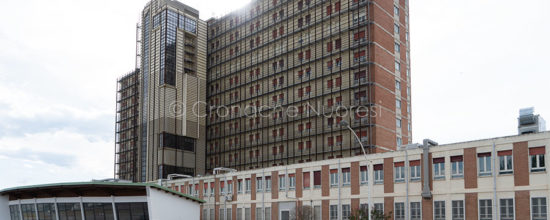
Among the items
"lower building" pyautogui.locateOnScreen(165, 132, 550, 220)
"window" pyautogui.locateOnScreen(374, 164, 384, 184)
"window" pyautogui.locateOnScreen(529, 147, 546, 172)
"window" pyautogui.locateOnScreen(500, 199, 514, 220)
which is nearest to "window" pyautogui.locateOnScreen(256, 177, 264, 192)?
"lower building" pyautogui.locateOnScreen(165, 132, 550, 220)

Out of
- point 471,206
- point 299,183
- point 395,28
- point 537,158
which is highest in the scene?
point 395,28

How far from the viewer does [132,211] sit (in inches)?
2434

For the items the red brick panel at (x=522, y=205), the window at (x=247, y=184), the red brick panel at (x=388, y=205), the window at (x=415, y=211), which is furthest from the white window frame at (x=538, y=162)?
the window at (x=247, y=184)

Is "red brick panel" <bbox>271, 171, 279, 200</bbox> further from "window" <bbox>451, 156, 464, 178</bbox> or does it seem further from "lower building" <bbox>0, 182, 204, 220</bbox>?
"window" <bbox>451, 156, 464, 178</bbox>

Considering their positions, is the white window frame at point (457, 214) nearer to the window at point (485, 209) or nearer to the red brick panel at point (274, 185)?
the window at point (485, 209)

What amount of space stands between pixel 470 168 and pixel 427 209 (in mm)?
5109

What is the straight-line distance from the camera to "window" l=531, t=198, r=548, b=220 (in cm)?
3881

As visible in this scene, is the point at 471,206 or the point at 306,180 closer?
the point at 471,206

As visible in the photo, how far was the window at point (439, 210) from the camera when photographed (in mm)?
44781

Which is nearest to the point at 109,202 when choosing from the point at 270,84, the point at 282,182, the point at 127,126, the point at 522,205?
the point at 282,182

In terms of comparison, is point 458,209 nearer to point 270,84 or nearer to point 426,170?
point 426,170

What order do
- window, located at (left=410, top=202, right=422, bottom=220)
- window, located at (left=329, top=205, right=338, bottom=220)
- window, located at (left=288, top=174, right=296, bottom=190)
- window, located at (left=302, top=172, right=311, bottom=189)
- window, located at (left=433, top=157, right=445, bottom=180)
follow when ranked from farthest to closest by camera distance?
window, located at (left=288, top=174, right=296, bottom=190) → window, located at (left=302, top=172, right=311, bottom=189) → window, located at (left=329, top=205, right=338, bottom=220) → window, located at (left=410, top=202, right=422, bottom=220) → window, located at (left=433, top=157, right=445, bottom=180)

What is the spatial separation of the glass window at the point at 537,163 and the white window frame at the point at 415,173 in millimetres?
9316

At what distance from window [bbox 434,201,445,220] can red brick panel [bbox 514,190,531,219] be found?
20.1 ft
